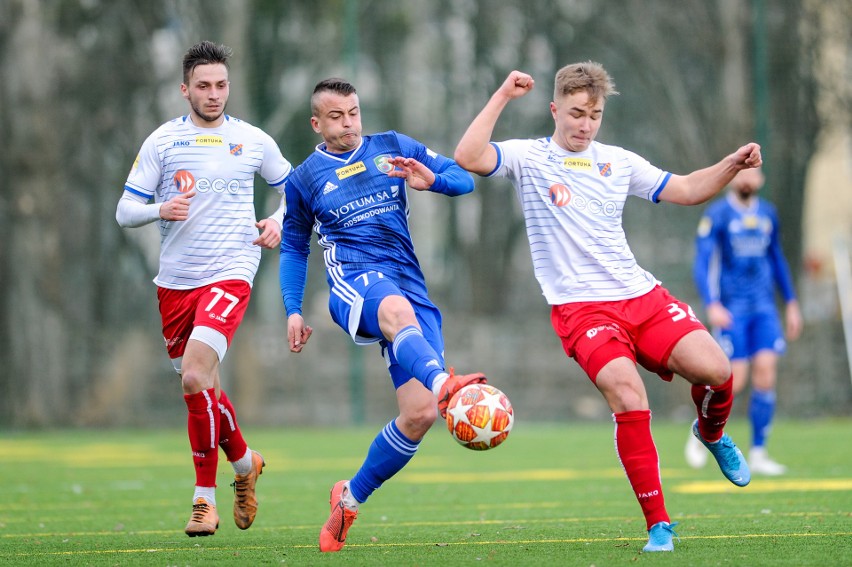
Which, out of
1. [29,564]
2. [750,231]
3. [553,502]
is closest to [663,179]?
[553,502]

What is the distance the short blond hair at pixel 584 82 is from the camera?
5.88 meters

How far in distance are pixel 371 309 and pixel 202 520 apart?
1.44m

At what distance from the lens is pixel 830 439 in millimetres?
13312

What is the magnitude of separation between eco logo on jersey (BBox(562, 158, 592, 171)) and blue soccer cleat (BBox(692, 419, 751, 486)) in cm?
137

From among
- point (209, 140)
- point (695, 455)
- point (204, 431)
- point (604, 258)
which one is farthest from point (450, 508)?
point (695, 455)

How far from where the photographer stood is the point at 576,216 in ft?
19.8

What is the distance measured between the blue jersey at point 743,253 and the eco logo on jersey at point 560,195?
4969 mm

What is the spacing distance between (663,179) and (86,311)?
15061mm

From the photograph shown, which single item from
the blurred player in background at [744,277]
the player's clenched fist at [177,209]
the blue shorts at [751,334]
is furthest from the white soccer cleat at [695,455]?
the player's clenched fist at [177,209]

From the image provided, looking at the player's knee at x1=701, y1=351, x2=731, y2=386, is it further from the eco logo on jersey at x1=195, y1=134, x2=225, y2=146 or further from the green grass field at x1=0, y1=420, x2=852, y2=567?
the eco logo on jersey at x1=195, y1=134, x2=225, y2=146

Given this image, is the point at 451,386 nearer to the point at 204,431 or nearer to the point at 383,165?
the point at 383,165

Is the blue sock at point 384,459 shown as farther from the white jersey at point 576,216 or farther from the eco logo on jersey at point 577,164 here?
the eco logo on jersey at point 577,164

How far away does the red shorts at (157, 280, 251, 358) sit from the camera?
6758mm

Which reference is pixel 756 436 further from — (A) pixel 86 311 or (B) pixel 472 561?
(A) pixel 86 311
